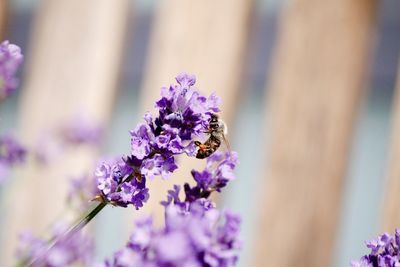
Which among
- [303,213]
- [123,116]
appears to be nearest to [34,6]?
[123,116]

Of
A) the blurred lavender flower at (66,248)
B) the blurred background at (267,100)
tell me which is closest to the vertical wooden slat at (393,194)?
the blurred background at (267,100)

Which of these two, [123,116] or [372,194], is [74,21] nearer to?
[123,116]

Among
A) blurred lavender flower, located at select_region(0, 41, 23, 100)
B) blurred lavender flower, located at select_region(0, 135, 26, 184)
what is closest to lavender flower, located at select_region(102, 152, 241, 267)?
blurred lavender flower, located at select_region(0, 41, 23, 100)

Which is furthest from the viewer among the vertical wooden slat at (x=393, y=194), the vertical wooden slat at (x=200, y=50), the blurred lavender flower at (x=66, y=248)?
the vertical wooden slat at (x=200, y=50)

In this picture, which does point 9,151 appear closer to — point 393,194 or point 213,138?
point 213,138

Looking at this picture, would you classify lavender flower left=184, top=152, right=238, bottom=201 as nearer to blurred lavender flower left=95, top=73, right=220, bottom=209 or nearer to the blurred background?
blurred lavender flower left=95, top=73, right=220, bottom=209

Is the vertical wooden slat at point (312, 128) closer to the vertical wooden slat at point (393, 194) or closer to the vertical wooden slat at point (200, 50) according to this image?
the vertical wooden slat at point (200, 50)

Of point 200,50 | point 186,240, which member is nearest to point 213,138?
point 186,240
